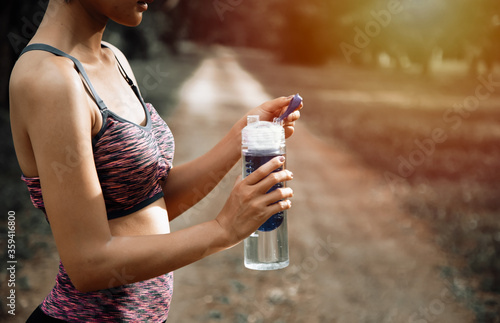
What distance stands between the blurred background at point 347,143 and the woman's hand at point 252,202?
284 centimetres

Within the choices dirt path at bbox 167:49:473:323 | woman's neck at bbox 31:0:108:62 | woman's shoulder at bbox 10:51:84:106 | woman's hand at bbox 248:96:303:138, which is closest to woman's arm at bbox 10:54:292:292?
woman's shoulder at bbox 10:51:84:106

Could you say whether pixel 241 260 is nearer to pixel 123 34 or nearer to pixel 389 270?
pixel 389 270

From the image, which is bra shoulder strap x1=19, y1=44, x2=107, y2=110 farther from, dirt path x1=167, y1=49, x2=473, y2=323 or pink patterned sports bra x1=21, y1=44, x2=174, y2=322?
dirt path x1=167, y1=49, x2=473, y2=323

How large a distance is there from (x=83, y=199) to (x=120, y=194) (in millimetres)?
166

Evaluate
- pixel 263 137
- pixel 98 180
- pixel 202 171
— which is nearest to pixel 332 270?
pixel 202 171

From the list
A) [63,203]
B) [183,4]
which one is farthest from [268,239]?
[183,4]

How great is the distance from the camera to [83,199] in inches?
45.4

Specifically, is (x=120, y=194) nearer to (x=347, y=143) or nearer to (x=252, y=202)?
(x=252, y=202)

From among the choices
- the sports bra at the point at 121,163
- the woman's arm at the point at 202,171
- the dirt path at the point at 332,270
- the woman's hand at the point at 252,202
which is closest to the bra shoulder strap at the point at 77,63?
the sports bra at the point at 121,163

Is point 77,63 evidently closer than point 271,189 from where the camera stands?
Yes

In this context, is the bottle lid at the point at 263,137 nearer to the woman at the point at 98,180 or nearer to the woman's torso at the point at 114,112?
the woman at the point at 98,180

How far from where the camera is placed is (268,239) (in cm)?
152

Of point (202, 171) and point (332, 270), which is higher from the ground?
point (202, 171)

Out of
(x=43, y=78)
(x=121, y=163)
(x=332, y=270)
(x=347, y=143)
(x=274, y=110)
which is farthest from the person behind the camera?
(x=347, y=143)
